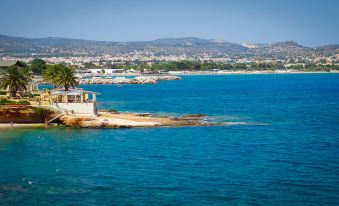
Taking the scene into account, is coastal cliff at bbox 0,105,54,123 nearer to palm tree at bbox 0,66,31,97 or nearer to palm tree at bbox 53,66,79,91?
palm tree at bbox 0,66,31,97

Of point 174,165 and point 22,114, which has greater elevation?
point 22,114

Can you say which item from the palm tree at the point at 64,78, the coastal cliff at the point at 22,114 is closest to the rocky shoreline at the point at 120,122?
the coastal cliff at the point at 22,114

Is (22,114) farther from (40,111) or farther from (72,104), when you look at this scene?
(72,104)

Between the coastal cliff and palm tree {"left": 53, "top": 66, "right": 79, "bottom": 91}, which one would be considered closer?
the coastal cliff

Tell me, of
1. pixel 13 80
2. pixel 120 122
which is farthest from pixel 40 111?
pixel 120 122

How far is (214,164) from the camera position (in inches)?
1565

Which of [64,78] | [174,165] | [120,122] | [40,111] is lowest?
[174,165]

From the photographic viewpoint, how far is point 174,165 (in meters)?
39.2

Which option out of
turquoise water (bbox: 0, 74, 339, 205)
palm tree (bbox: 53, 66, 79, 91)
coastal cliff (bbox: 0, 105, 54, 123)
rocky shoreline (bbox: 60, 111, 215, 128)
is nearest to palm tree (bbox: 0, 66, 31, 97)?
palm tree (bbox: 53, 66, 79, 91)

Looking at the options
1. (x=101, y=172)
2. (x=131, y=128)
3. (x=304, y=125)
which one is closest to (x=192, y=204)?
(x=101, y=172)

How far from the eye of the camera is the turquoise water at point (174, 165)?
3103 centimetres

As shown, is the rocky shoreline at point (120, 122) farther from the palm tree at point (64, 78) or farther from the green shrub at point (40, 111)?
the palm tree at point (64, 78)

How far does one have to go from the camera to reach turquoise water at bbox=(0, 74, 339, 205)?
31.0 metres

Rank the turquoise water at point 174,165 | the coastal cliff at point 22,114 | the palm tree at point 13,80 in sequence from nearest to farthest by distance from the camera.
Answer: the turquoise water at point 174,165 < the coastal cliff at point 22,114 < the palm tree at point 13,80
